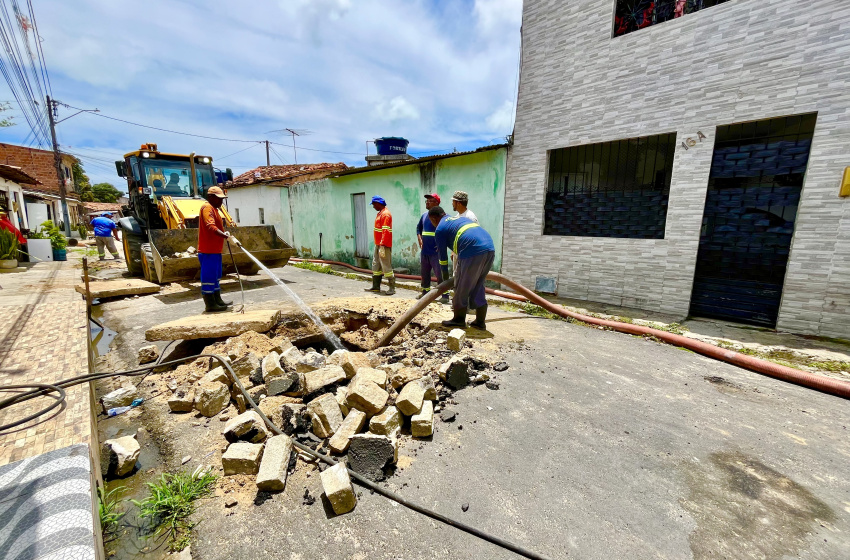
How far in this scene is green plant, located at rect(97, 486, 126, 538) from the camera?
1.74 m

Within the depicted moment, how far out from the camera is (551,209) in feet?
21.6

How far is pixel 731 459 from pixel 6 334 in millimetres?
6474

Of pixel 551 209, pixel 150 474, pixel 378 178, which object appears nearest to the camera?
pixel 150 474

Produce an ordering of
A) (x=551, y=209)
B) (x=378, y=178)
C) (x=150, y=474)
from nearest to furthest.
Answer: (x=150, y=474), (x=551, y=209), (x=378, y=178)

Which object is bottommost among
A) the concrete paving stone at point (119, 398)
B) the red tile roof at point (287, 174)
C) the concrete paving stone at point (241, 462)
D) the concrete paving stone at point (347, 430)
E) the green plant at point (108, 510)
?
the green plant at point (108, 510)

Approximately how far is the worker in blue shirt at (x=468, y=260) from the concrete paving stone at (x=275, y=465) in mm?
Answer: 2456

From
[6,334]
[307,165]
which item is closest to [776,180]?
[6,334]

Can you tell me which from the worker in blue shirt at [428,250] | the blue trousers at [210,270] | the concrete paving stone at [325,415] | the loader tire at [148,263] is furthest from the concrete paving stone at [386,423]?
the loader tire at [148,263]

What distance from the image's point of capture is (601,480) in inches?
78.1

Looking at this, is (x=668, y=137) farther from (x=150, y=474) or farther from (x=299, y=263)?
(x=299, y=263)

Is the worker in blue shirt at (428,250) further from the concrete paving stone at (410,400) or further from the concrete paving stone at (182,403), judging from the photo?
the concrete paving stone at (182,403)

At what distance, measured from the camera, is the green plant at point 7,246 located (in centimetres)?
888

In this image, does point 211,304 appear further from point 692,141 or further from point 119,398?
point 692,141

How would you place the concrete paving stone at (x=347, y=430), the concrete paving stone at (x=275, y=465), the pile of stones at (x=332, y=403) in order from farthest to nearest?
the concrete paving stone at (x=347, y=430) < the pile of stones at (x=332, y=403) < the concrete paving stone at (x=275, y=465)
